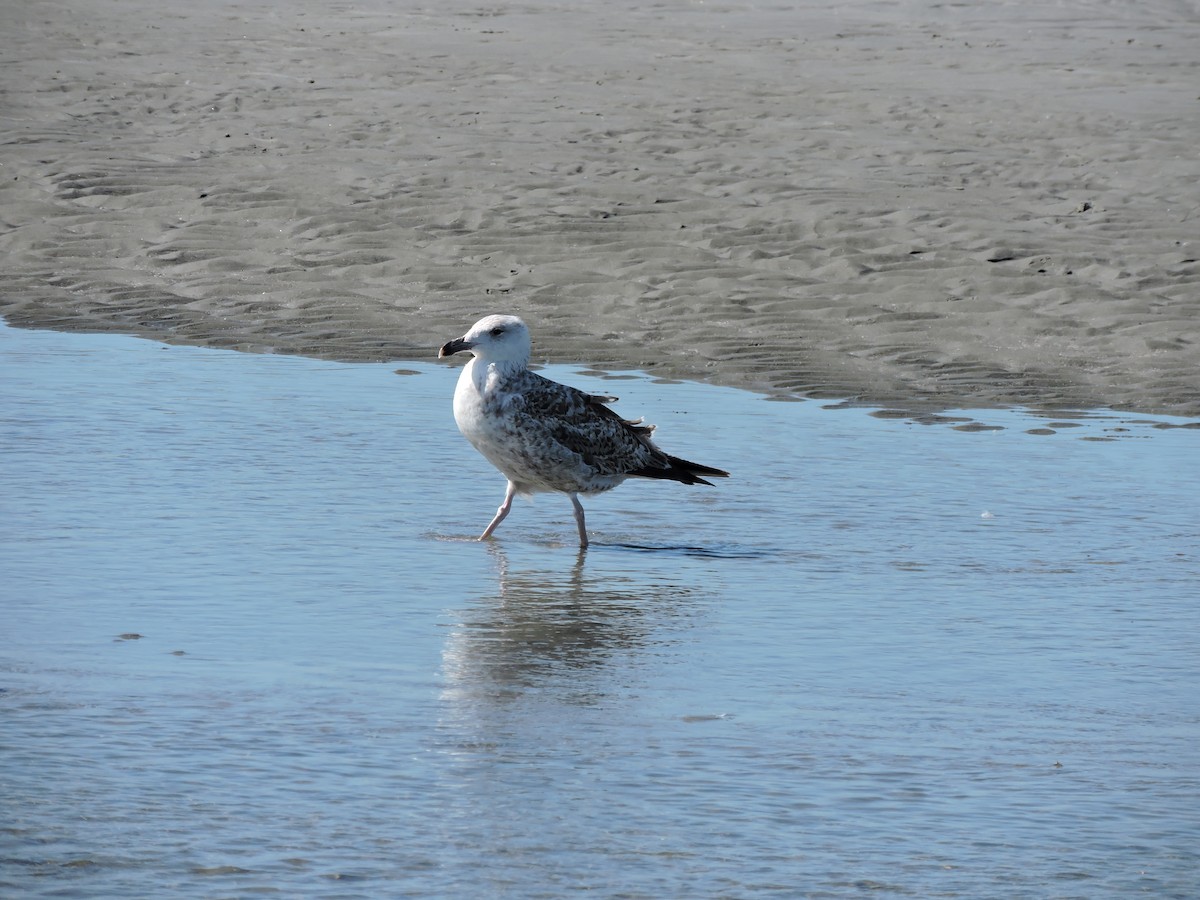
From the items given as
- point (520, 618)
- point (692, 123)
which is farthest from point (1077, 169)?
point (520, 618)

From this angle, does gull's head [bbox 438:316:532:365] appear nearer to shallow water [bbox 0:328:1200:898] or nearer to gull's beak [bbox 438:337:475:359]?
gull's beak [bbox 438:337:475:359]

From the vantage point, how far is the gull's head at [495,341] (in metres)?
8.98

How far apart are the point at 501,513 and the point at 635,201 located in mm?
8936

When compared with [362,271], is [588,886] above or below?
above

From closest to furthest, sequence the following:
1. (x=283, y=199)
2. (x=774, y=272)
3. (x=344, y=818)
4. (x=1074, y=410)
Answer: (x=344, y=818), (x=1074, y=410), (x=774, y=272), (x=283, y=199)

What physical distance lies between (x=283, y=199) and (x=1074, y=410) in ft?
26.7

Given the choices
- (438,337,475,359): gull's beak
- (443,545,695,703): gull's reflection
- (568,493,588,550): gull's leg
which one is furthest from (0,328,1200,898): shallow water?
(438,337,475,359): gull's beak

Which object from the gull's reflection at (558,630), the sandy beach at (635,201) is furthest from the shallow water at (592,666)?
the sandy beach at (635,201)

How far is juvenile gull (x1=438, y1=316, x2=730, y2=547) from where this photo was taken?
8.78 metres

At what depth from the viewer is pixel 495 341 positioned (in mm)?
9016

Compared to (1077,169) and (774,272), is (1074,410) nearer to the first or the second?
(774,272)

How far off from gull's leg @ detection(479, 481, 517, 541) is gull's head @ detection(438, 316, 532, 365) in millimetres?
594

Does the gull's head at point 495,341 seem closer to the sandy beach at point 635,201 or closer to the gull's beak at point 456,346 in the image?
the gull's beak at point 456,346

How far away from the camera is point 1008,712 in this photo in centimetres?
592
